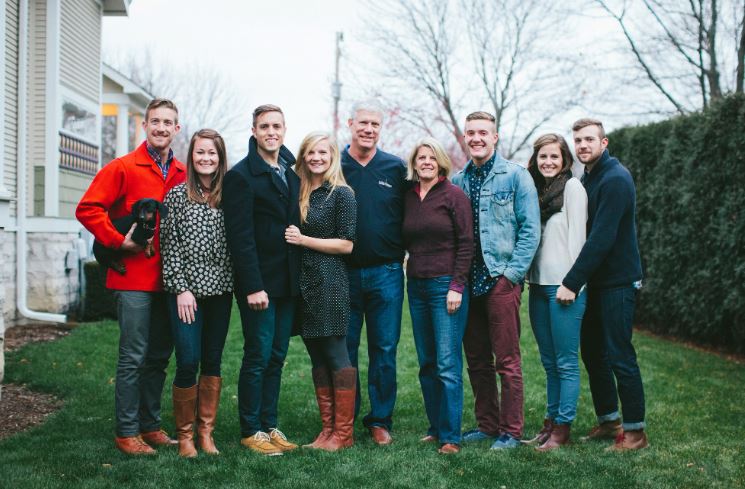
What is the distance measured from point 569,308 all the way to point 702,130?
5478 millimetres

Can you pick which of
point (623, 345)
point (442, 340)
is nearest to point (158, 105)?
point (442, 340)

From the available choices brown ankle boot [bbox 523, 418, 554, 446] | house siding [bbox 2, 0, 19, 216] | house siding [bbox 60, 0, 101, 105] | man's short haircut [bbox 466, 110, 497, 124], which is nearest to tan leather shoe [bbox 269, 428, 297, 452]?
brown ankle boot [bbox 523, 418, 554, 446]

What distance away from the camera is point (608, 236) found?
452 centimetres

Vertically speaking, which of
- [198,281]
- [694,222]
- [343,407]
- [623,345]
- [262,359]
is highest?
[694,222]

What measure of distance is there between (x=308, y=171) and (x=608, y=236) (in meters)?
1.95

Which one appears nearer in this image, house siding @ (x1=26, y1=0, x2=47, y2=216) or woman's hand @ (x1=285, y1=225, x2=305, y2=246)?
woman's hand @ (x1=285, y1=225, x2=305, y2=246)

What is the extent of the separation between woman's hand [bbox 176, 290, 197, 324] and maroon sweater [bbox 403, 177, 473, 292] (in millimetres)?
1354

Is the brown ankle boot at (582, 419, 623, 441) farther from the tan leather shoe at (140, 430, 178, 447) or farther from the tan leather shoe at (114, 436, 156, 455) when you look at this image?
the tan leather shoe at (114, 436, 156, 455)

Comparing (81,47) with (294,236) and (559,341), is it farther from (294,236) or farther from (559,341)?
(559,341)

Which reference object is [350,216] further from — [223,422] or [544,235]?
[223,422]

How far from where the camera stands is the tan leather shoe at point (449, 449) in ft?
14.9

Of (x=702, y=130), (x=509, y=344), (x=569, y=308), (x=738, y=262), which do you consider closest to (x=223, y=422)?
(x=509, y=344)

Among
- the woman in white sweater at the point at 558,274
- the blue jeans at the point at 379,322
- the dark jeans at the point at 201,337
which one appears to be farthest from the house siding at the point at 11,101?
the woman in white sweater at the point at 558,274

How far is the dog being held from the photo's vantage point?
13.5 ft
